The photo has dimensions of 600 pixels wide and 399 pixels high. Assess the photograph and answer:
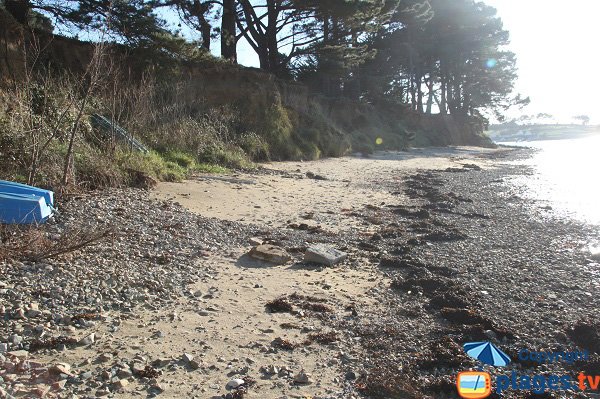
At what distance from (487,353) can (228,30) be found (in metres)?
17.8

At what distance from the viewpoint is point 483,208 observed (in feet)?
35.1

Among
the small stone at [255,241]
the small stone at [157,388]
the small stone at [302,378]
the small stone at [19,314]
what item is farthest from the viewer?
the small stone at [255,241]

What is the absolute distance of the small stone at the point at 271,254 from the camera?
18.6ft

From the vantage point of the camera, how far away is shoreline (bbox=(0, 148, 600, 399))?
3248 millimetres

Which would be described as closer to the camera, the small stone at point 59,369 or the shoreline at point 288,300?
the small stone at point 59,369

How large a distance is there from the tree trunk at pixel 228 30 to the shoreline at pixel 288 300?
12.0 meters

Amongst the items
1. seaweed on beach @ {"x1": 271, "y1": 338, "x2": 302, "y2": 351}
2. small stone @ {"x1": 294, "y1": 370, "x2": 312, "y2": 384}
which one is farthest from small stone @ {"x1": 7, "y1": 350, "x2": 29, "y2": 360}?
small stone @ {"x1": 294, "y1": 370, "x2": 312, "y2": 384}

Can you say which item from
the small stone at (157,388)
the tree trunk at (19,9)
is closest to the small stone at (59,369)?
the small stone at (157,388)

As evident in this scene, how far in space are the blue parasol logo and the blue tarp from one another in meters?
4.64

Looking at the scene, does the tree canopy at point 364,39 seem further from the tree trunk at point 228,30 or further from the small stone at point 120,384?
the small stone at point 120,384

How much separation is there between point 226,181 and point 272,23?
12248 millimetres

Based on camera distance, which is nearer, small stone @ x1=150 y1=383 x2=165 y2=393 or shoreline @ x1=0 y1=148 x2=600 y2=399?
small stone @ x1=150 y1=383 x2=165 y2=393

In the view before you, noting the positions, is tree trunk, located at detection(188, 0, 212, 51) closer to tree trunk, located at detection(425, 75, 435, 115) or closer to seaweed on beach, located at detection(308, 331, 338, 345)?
seaweed on beach, located at detection(308, 331, 338, 345)

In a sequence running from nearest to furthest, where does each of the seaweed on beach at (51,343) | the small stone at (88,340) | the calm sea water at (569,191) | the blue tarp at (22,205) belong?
the seaweed on beach at (51,343), the small stone at (88,340), the blue tarp at (22,205), the calm sea water at (569,191)
